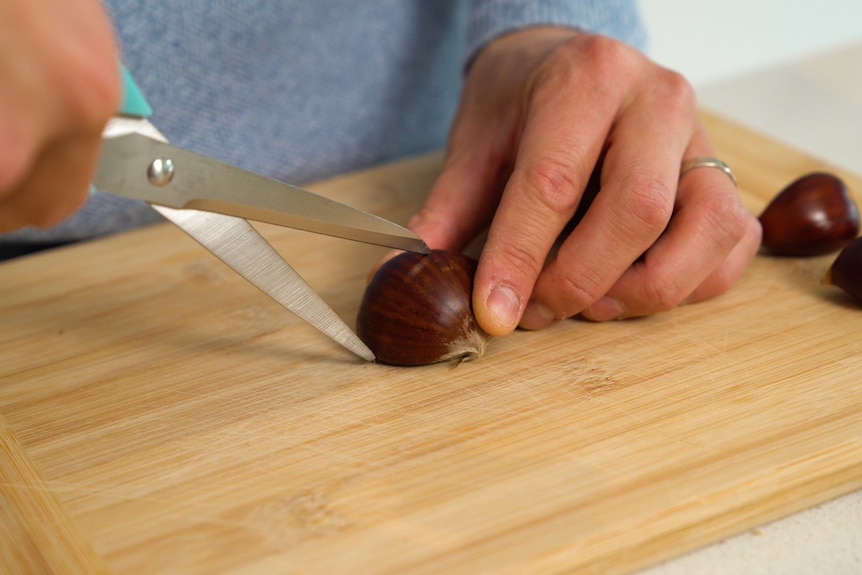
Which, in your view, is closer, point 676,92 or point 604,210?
point 604,210

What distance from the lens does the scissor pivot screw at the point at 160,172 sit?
879 millimetres

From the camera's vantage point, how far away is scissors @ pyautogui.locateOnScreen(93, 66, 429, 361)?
87 cm

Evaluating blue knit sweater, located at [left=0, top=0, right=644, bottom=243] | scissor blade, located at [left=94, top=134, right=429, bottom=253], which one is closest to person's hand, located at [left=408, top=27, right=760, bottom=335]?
scissor blade, located at [left=94, top=134, right=429, bottom=253]

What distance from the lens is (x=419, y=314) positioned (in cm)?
97

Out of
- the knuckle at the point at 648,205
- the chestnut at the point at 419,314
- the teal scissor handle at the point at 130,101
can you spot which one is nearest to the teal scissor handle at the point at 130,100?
the teal scissor handle at the point at 130,101

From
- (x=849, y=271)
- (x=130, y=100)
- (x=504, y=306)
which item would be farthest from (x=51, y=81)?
(x=849, y=271)

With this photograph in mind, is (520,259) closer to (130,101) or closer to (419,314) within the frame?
(419,314)

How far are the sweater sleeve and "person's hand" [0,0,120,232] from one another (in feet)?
3.07

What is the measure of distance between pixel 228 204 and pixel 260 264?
102 mm

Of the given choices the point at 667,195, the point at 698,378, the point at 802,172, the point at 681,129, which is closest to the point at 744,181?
the point at 802,172

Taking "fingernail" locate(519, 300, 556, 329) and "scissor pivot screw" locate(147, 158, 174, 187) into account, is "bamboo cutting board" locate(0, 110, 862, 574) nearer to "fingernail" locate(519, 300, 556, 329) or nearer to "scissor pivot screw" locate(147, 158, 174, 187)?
"fingernail" locate(519, 300, 556, 329)

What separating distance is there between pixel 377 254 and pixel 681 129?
1.50ft

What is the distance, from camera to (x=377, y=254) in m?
1.30

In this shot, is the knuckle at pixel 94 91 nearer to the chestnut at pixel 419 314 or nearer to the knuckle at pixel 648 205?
the chestnut at pixel 419 314
